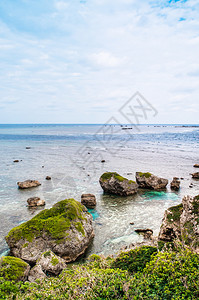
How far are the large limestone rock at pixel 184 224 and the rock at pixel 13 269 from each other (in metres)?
7.32

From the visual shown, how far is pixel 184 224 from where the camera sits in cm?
1111

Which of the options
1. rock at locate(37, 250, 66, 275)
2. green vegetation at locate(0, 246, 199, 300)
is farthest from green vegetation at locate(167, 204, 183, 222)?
rock at locate(37, 250, 66, 275)

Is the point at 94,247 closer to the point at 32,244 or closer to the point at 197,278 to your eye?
the point at 32,244

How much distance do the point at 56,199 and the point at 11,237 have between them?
32.5 feet

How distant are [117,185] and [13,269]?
1567cm

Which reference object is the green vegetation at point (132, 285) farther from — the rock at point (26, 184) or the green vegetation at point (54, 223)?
the rock at point (26, 184)

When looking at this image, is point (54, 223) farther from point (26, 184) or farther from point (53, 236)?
point (26, 184)

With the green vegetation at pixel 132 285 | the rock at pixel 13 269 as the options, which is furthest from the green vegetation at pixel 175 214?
the rock at pixel 13 269

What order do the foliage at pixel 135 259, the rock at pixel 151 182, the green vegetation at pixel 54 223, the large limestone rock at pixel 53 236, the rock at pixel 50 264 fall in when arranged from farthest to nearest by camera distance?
the rock at pixel 151 182 < the green vegetation at pixel 54 223 < the large limestone rock at pixel 53 236 < the rock at pixel 50 264 < the foliage at pixel 135 259

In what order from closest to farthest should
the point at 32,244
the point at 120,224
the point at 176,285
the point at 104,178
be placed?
the point at 176,285
the point at 32,244
the point at 120,224
the point at 104,178

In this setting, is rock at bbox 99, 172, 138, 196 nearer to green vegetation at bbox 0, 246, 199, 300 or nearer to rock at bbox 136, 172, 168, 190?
rock at bbox 136, 172, 168, 190

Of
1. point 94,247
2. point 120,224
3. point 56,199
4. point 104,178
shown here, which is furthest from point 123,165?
point 94,247

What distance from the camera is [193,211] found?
1127 centimetres

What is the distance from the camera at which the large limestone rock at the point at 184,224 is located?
32.3ft
